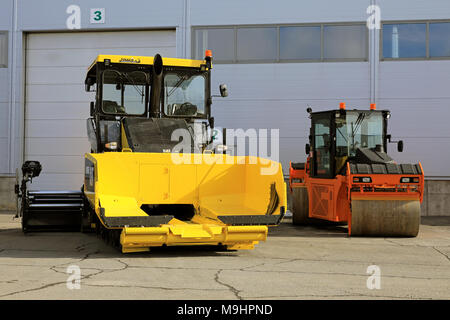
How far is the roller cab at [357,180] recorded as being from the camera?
1174 cm

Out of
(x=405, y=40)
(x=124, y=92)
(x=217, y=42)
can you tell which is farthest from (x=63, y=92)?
(x=405, y=40)

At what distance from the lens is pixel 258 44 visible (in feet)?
61.4

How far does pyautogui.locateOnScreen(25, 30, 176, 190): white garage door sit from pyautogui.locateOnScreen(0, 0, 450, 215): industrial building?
1.2 inches

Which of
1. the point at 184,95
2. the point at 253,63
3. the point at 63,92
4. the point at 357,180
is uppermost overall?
the point at 253,63

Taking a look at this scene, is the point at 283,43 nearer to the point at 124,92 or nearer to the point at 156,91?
the point at 156,91

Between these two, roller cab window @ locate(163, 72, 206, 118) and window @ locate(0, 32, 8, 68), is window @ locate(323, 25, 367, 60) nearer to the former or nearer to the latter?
roller cab window @ locate(163, 72, 206, 118)

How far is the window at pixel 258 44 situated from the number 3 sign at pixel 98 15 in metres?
4.07

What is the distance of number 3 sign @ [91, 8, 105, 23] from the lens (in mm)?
19031

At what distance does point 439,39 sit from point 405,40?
0.95 metres

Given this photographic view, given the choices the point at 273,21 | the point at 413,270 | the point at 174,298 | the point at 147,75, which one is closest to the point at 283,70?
the point at 273,21

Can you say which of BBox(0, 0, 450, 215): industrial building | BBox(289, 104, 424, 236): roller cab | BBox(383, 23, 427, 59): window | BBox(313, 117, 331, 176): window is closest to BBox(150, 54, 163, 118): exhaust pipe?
BBox(289, 104, 424, 236): roller cab

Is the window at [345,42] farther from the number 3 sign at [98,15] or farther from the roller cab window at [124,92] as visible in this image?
the roller cab window at [124,92]

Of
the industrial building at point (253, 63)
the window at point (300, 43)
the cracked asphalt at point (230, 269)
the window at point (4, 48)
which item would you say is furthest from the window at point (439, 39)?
the window at point (4, 48)

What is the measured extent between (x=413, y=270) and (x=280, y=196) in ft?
7.28
